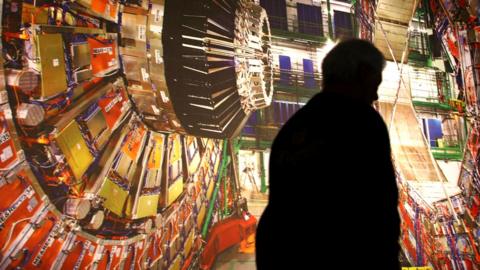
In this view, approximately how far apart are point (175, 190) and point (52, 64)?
3.35 ft

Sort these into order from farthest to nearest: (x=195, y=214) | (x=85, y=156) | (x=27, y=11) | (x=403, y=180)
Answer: (x=403, y=180), (x=195, y=214), (x=85, y=156), (x=27, y=11)

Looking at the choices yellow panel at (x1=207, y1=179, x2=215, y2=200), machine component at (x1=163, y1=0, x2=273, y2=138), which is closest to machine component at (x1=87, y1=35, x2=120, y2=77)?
machine component at (x1=163, y1=0, x2=273, y2=138)

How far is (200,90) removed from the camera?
2684mm

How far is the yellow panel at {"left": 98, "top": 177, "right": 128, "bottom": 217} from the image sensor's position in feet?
7.23

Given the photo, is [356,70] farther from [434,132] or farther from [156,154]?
[434,132]

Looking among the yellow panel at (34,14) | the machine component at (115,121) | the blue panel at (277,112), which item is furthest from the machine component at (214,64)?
the yellow panel at (34,14)

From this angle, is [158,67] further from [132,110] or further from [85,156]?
[85,156]

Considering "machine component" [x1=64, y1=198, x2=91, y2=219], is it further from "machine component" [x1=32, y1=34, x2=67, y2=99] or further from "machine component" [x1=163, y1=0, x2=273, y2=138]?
"machine component" [x1=163, y1=0, x2=273, y2=138]

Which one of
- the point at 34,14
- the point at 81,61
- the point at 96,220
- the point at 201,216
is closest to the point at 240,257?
the point at 201,216

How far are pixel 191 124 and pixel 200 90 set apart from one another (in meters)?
0.20

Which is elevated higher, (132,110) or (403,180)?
(132,110)

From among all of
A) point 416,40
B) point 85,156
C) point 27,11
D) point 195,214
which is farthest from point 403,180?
point 27,11

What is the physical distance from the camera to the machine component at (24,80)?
71.5 inches

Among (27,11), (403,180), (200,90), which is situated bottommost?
(403,180)
